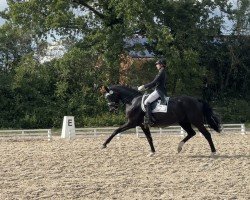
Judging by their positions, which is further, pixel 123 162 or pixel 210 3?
pixel 210 3

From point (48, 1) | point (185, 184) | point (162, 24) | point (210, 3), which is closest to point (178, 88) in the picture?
point (162, 24)

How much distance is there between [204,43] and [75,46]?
9598 millimetres

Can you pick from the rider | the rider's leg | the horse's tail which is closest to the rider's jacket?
the rider

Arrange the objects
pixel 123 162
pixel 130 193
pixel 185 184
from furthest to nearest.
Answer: pixel 123 162 < pixel 185 184 < pixel 130 193

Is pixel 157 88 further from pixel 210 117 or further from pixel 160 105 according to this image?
pixel 210 117

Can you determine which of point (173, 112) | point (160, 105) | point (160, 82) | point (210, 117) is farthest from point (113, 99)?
point (210, 117)

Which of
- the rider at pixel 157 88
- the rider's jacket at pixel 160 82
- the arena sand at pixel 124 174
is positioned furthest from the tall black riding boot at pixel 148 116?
the arena sand at pixel 124 174

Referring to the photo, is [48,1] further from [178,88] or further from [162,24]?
[178,88]

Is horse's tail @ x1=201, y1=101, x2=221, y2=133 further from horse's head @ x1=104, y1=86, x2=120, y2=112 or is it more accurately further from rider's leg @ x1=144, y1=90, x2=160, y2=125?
horse's head @ x1=104, y1=86, x2=120, y2=112

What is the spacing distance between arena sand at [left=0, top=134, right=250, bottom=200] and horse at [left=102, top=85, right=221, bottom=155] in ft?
2.33

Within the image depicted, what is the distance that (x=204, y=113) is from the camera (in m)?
12.9

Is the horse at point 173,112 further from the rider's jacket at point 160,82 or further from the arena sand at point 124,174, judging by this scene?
the arena sand at point 124,174

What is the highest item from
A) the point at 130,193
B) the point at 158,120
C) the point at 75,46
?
the point at 75,46

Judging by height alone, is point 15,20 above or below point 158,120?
above
